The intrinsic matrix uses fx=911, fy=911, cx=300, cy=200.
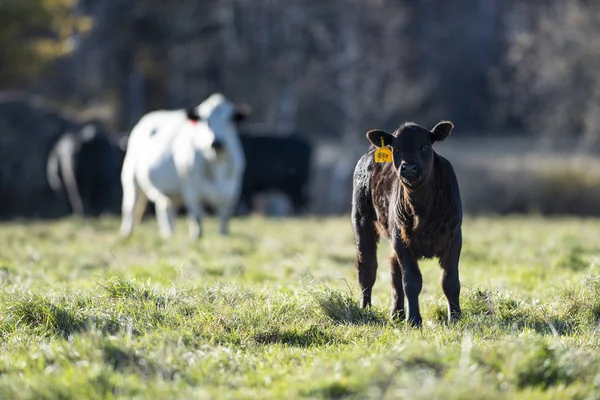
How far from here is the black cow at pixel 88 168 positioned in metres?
21.8

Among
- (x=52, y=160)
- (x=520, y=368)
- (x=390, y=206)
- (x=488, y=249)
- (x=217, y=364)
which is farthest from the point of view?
(x=52, y=160)

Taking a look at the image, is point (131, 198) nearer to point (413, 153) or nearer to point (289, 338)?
point (413, 153)

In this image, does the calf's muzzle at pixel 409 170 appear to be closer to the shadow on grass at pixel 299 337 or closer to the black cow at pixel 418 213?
the black cow at pixel 418 213

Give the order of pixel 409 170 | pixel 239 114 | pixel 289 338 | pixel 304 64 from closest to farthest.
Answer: pixel 289 338 → pixel 409 170 → pixel 239 114 → pixel 304 64

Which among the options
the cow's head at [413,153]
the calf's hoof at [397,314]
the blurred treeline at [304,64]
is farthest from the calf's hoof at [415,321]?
the blurred treeline at [304,64]

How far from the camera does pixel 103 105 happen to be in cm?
3638

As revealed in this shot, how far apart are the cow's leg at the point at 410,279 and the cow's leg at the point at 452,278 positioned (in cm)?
18

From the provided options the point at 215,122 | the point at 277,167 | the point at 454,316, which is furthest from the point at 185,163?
the point at 277,167

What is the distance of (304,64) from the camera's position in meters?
37.4

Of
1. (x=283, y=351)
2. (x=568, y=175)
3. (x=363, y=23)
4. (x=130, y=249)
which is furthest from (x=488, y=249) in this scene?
(x=363, y=23)

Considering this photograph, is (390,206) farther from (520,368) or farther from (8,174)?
(8,174)

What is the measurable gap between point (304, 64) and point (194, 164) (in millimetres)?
22540

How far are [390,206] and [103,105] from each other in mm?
30978

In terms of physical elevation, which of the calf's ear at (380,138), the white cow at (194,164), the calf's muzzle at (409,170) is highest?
the calf's ear at (380,138)
